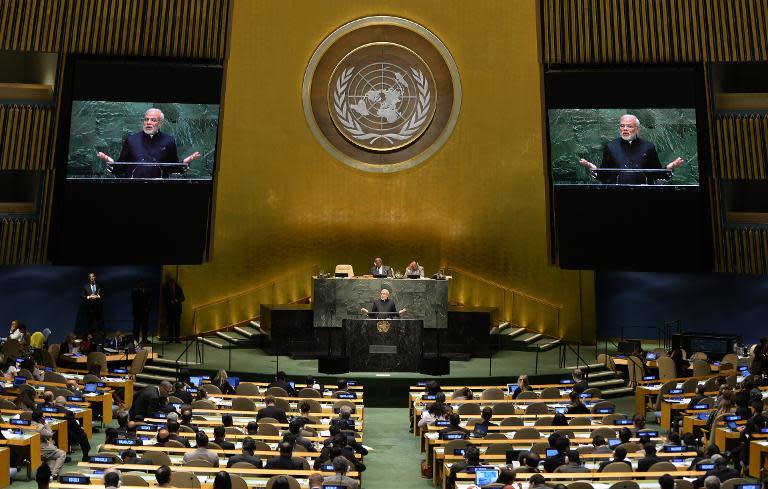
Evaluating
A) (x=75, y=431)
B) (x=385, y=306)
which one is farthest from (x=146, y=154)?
(x=75, y=431)

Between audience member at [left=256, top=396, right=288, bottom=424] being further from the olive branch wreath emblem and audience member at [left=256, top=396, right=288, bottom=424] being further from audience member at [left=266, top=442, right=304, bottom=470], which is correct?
the olive branch wreath emblem

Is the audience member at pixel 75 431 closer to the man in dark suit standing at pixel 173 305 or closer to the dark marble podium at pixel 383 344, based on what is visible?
the dark marble podium at pixel 383 344

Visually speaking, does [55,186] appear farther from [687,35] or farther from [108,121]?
[687,35]

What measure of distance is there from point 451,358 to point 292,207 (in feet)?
18.4

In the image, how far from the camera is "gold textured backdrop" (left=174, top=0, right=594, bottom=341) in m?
25.7

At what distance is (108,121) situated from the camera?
22703 mm

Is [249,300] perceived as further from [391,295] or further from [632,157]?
[632,157]

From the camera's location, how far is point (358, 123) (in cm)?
2631

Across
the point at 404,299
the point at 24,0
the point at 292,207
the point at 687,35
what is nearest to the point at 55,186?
the point at 24,0

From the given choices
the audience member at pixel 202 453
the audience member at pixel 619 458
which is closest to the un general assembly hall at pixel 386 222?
the audience member at pixel 619 458

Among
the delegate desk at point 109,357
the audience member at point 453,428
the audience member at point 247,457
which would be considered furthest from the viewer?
the delegate desk at point 109,357

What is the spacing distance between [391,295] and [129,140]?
20.4ft

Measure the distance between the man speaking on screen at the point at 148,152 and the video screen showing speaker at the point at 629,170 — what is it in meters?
7.84

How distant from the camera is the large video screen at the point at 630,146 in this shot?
22688 millimetres
